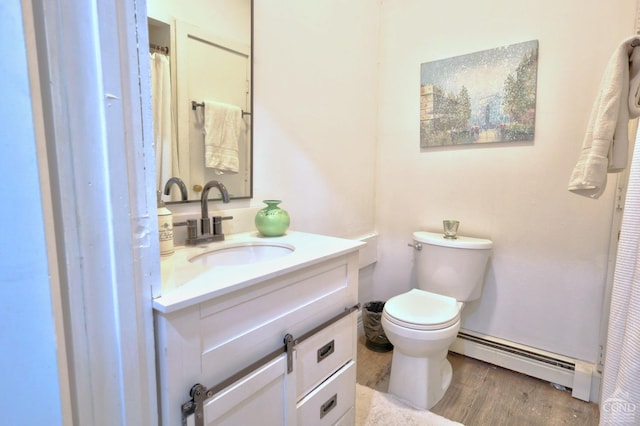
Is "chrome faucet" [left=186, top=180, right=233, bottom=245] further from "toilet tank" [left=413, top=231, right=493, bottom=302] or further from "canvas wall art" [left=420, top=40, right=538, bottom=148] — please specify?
"canvas wall art" [left=420, top=40, right=538, bottom=148]

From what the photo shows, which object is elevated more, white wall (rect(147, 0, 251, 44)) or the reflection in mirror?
white wall (rect(147, 0, 251, 44))

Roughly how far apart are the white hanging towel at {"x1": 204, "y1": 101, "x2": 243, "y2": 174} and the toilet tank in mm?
1138

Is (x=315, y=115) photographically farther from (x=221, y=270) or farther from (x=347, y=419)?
(x=347, y=419)

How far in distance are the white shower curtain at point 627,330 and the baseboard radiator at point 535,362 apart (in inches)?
36.6

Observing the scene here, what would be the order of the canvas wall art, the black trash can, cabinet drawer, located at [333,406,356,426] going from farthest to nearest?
the black trash can → the canvas wall art → cabinet drawer, located at [333,406,356,426]

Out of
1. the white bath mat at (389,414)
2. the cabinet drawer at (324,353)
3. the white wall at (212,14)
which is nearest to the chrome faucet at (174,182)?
the white wall at (212,14)

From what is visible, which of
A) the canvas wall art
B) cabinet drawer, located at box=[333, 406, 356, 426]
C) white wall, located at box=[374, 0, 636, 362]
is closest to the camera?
cabinet drawer, located at box=[333, 406, 356, 426]

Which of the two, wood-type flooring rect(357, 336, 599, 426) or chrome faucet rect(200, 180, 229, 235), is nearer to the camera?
chrome faucet rect(200, 180, 229, 235)

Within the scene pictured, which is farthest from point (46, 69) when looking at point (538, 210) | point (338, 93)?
point (538, 210)

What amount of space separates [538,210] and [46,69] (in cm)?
196

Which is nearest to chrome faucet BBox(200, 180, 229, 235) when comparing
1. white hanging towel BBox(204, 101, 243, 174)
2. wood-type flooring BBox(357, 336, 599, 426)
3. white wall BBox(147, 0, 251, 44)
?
white hanging towel BBox(204, 101, 243, 174)

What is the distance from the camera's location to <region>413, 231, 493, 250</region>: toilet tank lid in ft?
5.53

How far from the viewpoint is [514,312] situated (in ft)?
5.83

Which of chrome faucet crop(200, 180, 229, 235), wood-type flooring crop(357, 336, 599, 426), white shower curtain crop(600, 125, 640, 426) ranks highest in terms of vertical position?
chrome faucet crop(200, 180, 229, 235)
